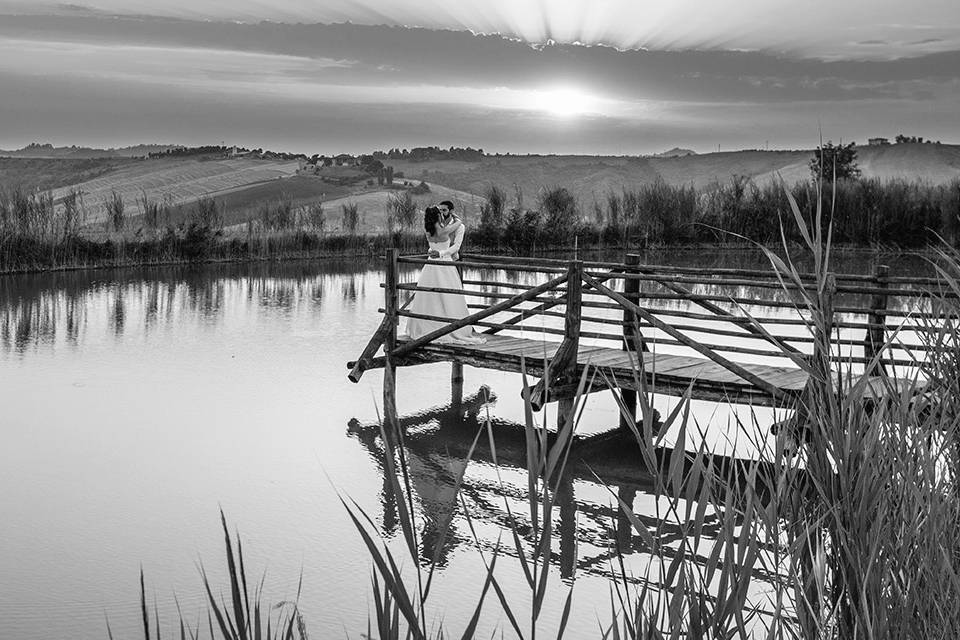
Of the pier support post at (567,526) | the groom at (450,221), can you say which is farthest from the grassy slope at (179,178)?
the pier support post at (567,526)

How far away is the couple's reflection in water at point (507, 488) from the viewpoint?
6.90 meters

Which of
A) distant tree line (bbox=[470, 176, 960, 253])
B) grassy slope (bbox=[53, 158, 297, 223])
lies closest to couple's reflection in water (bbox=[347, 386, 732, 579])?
distant tree line (bbox=[470, 176, 960, 253])

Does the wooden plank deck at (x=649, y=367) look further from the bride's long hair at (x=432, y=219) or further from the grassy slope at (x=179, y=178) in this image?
the grassy slope at (x=179, y=178)

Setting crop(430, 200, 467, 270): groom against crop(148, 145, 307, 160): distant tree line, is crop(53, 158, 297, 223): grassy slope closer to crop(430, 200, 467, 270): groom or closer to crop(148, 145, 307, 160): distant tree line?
crop(148, 145, 307, 160): distant tree line

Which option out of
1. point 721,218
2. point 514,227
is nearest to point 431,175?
point 721,218

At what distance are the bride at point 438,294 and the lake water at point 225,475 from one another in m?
0.77

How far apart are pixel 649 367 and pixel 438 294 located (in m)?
2.98

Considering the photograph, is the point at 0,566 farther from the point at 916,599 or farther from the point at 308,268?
the point at 308,268

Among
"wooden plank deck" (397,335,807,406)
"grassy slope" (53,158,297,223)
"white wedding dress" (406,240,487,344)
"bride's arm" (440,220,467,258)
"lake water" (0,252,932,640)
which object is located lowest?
"lake water" (0,252,932,640)

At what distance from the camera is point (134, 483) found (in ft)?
26.2

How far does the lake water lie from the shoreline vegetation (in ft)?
26.4

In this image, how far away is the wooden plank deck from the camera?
829 cm

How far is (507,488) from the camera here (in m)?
8.23

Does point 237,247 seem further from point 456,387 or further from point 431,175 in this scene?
point 431,175
